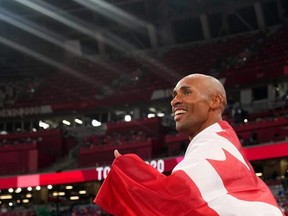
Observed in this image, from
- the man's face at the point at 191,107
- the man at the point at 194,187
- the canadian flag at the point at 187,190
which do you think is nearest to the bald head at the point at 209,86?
the man's face at the point at 191,107

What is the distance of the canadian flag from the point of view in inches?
98.3

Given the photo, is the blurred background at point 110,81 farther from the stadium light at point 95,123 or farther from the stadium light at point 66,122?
the stadium light at point 95,123

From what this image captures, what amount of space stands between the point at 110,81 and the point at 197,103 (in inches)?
1346

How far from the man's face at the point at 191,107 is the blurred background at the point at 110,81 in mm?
21239

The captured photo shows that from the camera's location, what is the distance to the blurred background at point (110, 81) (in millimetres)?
27422

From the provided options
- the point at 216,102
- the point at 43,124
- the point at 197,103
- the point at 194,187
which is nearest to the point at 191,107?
the point at 197,103

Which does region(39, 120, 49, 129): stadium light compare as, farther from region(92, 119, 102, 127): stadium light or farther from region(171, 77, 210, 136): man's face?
region(171, 77, 210, 136): man's face

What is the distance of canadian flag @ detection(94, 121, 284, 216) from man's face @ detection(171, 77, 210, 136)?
0.75 ft

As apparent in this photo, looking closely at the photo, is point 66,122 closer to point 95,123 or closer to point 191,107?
point 95,123

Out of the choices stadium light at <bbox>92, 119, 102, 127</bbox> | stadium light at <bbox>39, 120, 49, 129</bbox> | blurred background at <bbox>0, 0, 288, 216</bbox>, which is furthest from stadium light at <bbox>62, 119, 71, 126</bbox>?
stadium light at <bbox>92, 119, 102, 127</bbox>

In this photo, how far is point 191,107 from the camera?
9.35 ft

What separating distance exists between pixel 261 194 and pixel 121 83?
3410 centimetres

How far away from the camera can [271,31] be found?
119 feet

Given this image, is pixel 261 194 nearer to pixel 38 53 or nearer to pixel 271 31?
pixel 271 31
